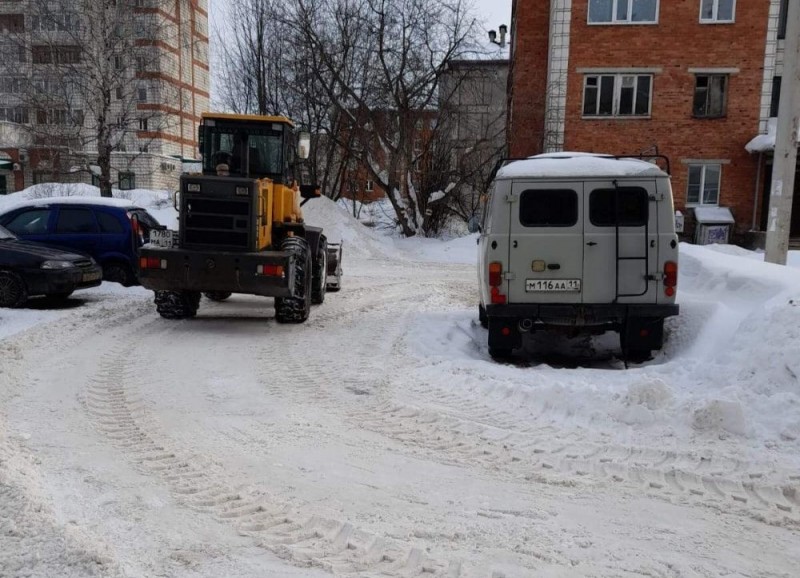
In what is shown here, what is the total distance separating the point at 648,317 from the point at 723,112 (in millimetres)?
20921

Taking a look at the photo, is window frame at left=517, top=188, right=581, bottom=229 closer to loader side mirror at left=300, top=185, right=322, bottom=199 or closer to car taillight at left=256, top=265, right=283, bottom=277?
car taillight at left=256, top=265, right=283, bottom=277

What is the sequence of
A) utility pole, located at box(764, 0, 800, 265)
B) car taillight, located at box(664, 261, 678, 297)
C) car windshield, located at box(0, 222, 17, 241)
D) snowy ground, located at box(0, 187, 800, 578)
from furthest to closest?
car windshield, located at box(0, 222, 17, 241) → utility pole, located at box(764, 0, 800, 265) → car taillight, located at box(664, 261, 678, 297) → snowy ground, located at box(0, 187, 800, 578)

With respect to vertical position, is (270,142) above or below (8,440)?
→ above

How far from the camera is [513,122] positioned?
26672mm

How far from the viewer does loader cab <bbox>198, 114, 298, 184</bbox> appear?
1038 centimetres

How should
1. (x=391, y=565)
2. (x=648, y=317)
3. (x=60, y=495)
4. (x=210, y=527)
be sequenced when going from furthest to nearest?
(x=648, y=317) < (x=60, y=495) < (x=210, y=527) < (x=391, y=565)

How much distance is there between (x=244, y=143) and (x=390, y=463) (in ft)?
23.8

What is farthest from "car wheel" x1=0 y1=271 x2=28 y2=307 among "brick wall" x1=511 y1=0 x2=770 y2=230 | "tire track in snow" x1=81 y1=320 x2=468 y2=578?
"brick wall" x1=511 y1=0 x2=770 y2=230

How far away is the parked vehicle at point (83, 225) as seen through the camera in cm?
1230

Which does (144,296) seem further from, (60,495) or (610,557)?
(610,557)

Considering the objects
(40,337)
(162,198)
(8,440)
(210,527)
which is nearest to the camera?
(210,527)

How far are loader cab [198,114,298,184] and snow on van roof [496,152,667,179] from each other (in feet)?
14.1

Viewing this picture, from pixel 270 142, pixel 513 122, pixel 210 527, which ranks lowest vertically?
pixel 210 527

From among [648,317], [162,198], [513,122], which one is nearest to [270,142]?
[648,317]
